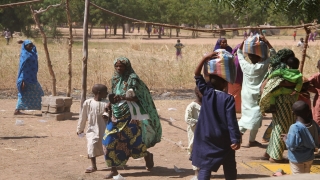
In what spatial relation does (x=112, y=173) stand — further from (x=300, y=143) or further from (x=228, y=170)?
(x=300, y=143)

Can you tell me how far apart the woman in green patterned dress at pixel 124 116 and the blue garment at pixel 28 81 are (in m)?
5.86

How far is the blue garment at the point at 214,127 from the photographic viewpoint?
591 centimetres

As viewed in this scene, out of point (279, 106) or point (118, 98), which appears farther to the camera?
point (279, 106)

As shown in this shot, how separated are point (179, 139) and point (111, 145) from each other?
10.2ft

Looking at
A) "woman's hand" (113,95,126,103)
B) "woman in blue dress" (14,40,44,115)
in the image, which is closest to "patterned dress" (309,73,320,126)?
"woman's hand" (113,95,126,103)

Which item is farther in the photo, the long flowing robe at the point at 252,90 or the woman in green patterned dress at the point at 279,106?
the long flowing robe at the point at 252,90

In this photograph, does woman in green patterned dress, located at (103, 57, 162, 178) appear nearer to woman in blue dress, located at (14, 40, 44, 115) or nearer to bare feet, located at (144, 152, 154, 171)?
bare feet, located at (144, 152, 154, 171)

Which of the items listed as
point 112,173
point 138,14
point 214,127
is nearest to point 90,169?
point 112,173

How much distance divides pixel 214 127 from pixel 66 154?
4.02 meters

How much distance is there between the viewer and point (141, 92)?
779 centimetres

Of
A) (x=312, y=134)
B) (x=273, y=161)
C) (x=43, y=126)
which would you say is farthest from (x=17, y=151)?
(x=312, y=134)

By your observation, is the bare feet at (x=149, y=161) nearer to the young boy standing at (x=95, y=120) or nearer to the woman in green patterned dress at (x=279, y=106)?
the young boy standing at (x=95, y=120)

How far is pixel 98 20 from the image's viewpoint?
57.6m

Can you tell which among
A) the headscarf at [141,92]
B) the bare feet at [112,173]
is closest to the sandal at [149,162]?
the headscarf at [141,92]
